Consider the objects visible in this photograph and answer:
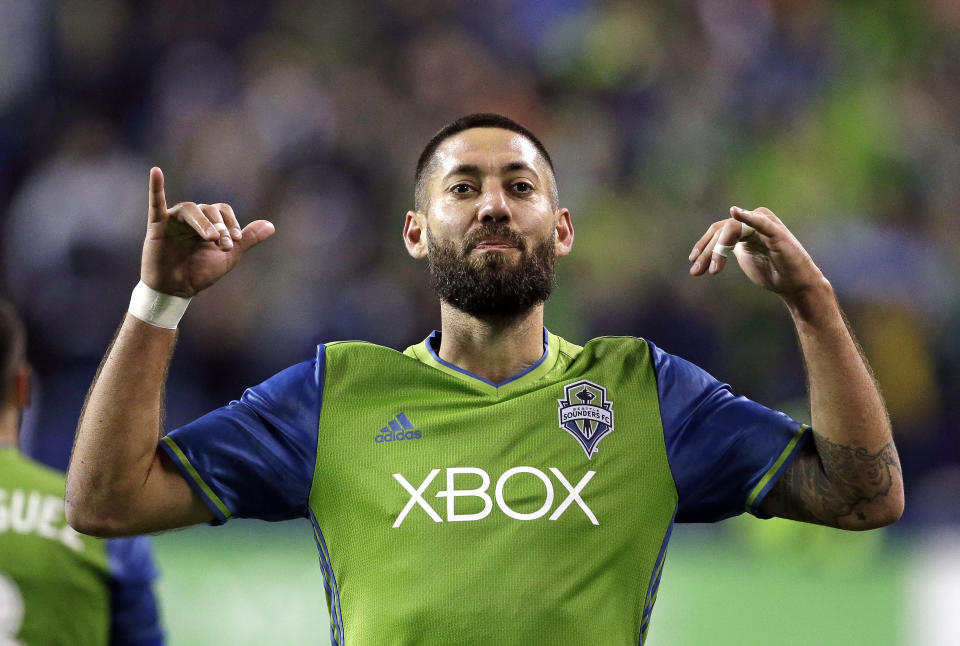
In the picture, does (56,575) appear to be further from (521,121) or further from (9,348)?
(521,121)

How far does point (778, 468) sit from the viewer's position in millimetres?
2908

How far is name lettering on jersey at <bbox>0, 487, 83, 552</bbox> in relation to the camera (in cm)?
376

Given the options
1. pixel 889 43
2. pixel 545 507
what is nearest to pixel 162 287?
pixel 545 507

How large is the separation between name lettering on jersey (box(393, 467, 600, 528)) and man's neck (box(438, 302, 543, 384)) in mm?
359

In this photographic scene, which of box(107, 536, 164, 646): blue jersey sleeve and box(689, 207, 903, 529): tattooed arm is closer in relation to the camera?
box(689, 207, 903, 529): tattooed arm

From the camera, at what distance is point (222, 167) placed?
982 cm

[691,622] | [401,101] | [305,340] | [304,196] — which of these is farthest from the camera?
[401,101]

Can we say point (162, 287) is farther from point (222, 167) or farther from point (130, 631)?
point (222, 167)

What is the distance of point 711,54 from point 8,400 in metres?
8.17

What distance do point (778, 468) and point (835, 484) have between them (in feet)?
0.45

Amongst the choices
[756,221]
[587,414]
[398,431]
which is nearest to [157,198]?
[398,431]

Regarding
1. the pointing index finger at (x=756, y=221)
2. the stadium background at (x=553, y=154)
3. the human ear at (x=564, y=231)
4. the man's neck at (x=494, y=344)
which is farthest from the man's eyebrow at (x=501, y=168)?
the stadium background at (x=553, y=154)

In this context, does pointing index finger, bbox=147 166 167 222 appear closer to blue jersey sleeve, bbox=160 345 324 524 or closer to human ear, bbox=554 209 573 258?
blue jersey sleeve, bbox=160 345 324 524

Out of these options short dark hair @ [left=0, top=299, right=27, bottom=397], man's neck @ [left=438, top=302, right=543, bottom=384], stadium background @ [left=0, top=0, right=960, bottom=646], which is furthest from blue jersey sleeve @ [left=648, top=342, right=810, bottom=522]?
stadium background @ [left=0, top=0, right=960, bottom=646]
